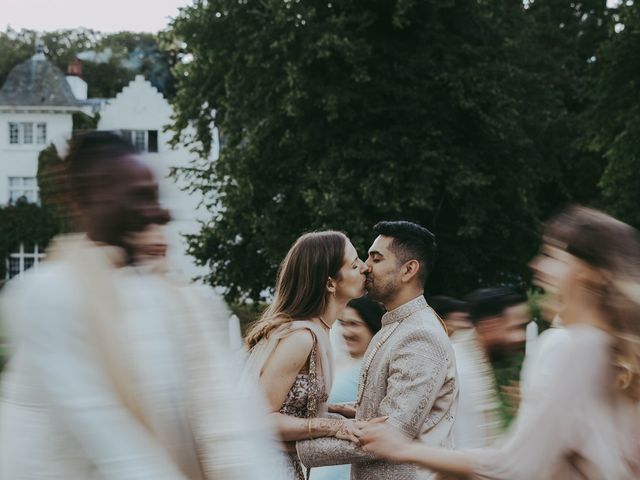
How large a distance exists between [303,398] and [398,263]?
73cm

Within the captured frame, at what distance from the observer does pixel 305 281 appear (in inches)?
167

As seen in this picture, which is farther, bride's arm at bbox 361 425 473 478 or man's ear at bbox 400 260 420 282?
man's ear at bbox 400 260 420 282

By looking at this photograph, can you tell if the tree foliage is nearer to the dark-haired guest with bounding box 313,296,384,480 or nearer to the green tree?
the green tree

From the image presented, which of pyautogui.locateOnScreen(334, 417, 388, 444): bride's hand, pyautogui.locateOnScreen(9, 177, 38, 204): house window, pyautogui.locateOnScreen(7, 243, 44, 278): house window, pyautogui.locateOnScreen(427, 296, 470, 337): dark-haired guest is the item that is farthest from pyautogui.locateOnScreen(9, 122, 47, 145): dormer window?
pyautogui.locateOnScreen(334, 417, 388, 444): bride's hand

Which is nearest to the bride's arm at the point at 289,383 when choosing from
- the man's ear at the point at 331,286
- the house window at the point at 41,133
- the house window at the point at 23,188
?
the man's ear at the point at 331,286

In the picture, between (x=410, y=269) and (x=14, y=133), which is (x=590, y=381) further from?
(x=14, y=133)

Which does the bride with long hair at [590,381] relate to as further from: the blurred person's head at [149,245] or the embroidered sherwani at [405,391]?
the blurred person's head at [149,245]

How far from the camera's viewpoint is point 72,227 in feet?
9.50

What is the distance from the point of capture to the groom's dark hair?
14.0ft

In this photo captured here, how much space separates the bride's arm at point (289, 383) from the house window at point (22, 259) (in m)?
50.4

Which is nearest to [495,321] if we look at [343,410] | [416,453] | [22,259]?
[343,410]

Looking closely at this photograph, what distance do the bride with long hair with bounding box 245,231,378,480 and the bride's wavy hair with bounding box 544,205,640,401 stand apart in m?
1.42

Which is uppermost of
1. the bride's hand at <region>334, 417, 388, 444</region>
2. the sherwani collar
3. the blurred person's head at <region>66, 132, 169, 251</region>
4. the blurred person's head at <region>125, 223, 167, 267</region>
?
the blurred person's head at <region>66, 132, 169, 251</region>

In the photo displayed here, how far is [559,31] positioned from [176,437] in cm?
4056
